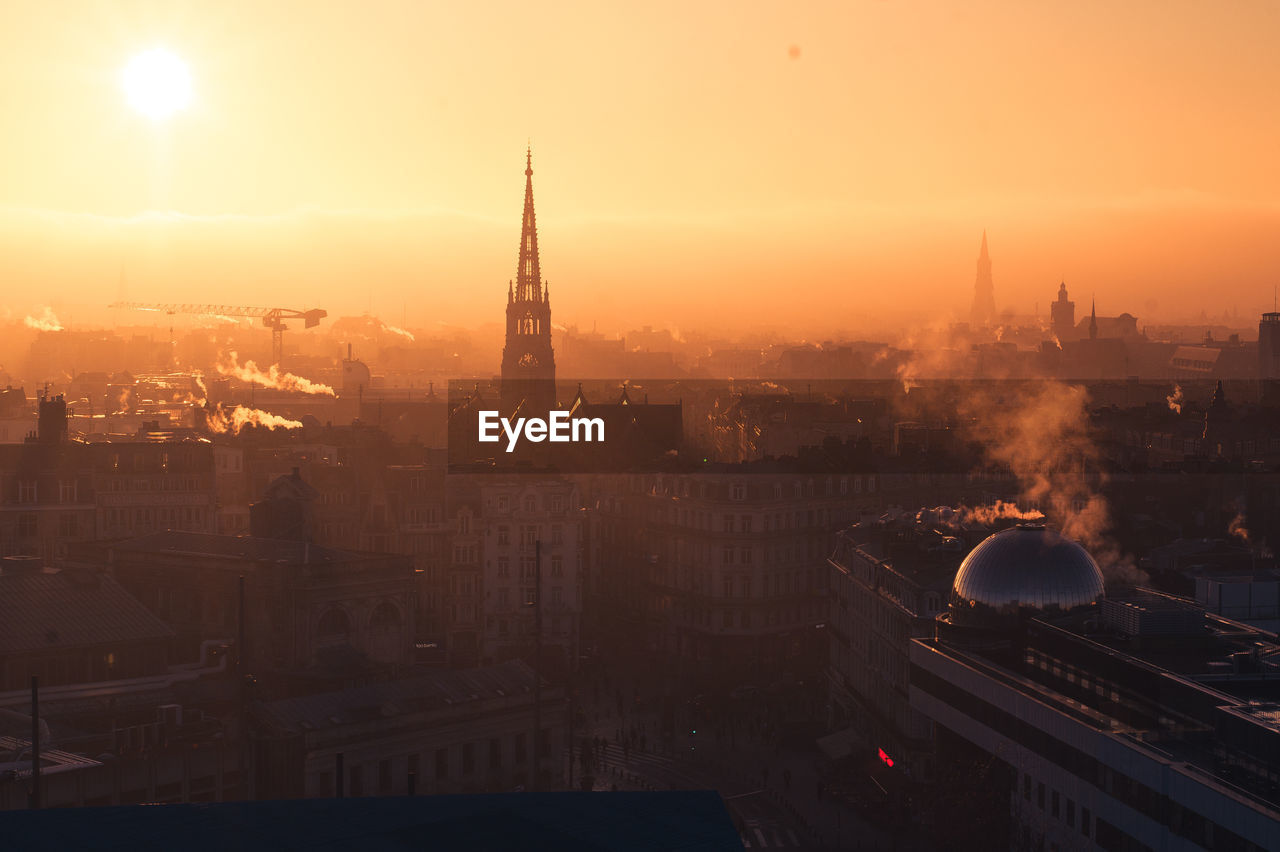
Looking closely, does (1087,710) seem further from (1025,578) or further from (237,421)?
(237,421)

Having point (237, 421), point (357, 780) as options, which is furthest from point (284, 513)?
point (237, 421)

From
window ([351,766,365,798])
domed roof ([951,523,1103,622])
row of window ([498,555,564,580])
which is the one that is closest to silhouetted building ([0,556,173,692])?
window ([351,766,365,798])

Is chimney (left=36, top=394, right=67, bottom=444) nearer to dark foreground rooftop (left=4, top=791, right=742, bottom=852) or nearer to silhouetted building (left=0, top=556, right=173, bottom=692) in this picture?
silhouetted building (left=0, top=556, right=173, bottom=692)

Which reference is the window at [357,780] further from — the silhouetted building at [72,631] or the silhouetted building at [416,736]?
the silhouetted building at [72,631]

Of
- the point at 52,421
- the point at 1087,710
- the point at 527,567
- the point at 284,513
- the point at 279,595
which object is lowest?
the point at 527,567

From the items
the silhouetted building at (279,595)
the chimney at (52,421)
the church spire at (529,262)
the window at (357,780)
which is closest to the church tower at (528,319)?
the church spire at (529,262)
